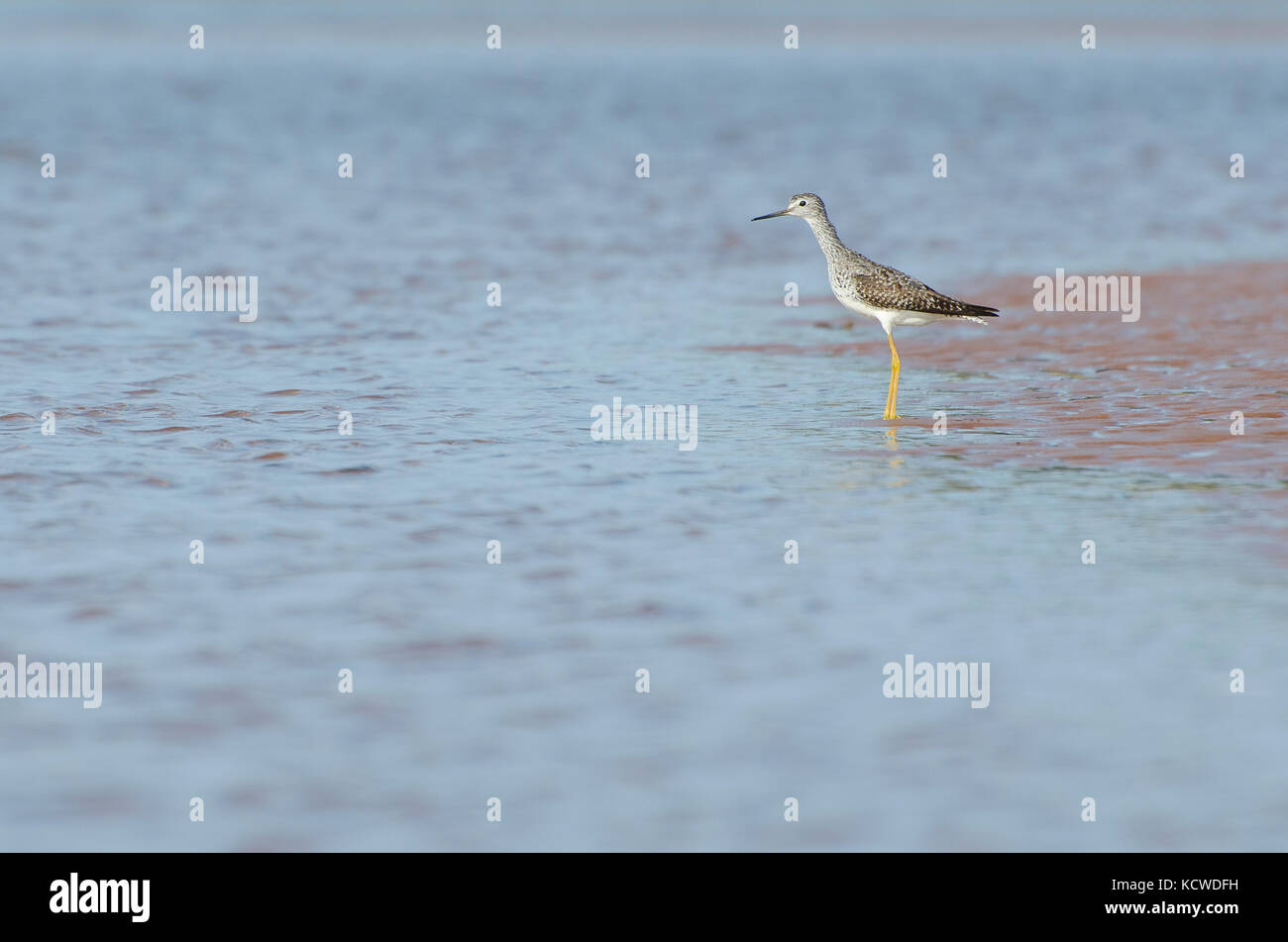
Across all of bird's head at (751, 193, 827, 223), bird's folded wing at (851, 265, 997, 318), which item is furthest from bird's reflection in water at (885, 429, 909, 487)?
bird's head at (751, 193, 827, 223)

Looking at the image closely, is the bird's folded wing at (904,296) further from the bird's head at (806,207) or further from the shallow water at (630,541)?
the bird's head at (806,207)

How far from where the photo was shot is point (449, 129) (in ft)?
149

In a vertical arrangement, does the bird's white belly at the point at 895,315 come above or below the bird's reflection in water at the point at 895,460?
above

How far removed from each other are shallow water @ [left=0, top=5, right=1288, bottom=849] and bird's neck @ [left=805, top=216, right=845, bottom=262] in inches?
42.6

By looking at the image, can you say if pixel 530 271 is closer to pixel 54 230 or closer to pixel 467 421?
pixel 54 230

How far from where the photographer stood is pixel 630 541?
930 centimetres

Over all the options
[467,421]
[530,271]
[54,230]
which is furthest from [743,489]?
[54,230]

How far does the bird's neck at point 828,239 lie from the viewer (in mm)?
14320

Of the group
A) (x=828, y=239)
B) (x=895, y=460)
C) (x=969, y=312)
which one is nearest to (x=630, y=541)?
(x=895, y=460)

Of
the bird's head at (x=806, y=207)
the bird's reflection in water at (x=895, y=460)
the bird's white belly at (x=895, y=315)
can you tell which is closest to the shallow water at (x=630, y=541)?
the bird's reflection in water at (x=895, y=460)

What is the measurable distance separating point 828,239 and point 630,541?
19.8ft

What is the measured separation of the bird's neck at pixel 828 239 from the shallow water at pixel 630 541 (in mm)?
1083

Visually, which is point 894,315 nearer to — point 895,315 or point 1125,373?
point 895,315

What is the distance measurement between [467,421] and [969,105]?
46098mm
